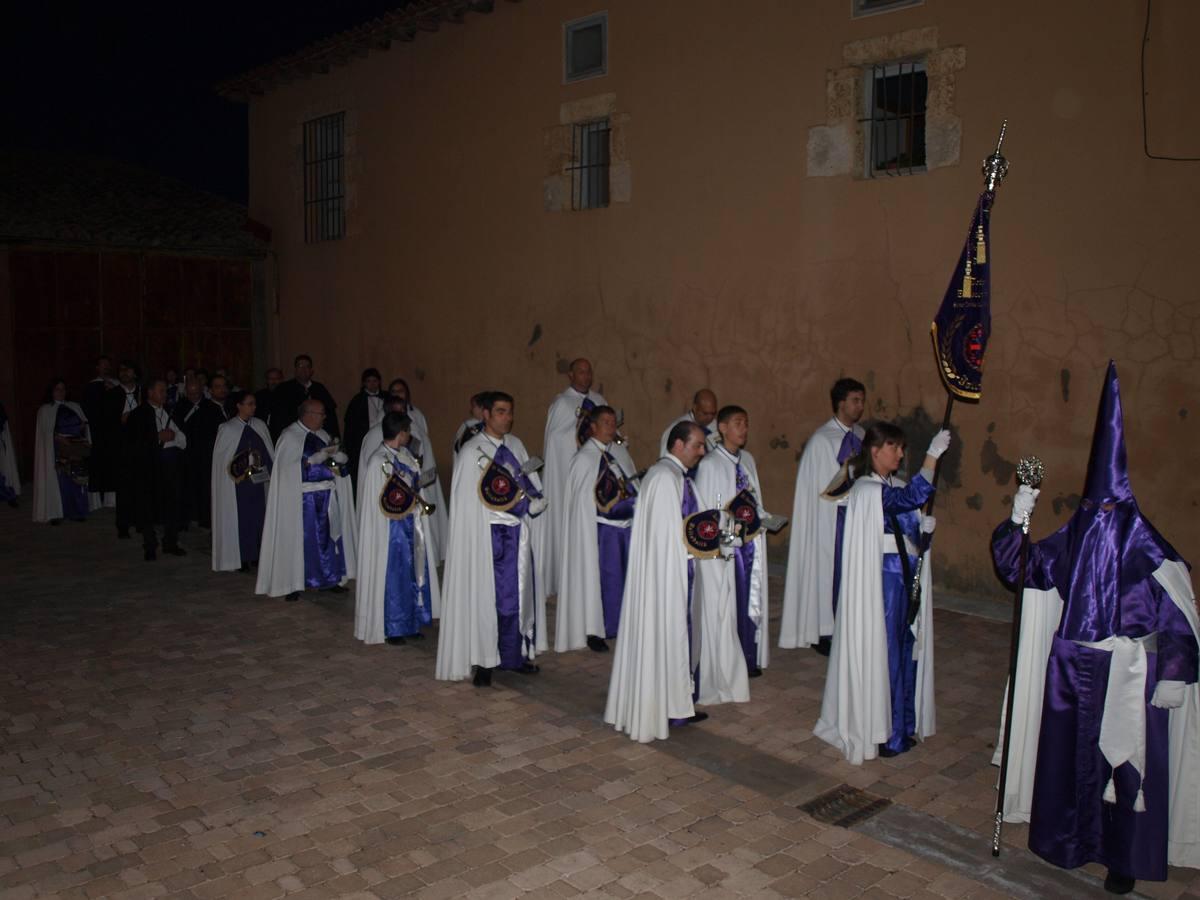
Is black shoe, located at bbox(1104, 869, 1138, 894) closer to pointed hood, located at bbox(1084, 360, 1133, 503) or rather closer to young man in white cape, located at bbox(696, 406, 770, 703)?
pointed hood, located at bbox(1084, 360, 1133, 503)

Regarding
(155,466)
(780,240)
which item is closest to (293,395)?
(155,466)

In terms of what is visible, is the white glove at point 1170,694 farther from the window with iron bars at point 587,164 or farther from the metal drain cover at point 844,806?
the window with iron bars at point 587,164

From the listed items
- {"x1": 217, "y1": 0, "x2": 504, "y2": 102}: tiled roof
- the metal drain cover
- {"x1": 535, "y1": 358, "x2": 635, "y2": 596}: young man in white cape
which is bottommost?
the metal drain cover

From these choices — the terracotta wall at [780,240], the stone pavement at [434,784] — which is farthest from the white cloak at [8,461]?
the stone pavement at [434,784]

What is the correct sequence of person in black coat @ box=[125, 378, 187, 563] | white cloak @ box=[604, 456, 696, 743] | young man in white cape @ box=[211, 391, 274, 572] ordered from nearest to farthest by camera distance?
1. white cloak @ box=[604, 456, 696, 743]
2. young man in white cape @ box=[211, 391, 274, 572]
3. person in black coat @ box=[125, 378, 187, 563]

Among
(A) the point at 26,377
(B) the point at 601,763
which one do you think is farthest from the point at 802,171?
(A) the point at 26,377

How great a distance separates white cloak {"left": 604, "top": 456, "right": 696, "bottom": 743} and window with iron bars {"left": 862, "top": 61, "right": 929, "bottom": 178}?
5.19 m

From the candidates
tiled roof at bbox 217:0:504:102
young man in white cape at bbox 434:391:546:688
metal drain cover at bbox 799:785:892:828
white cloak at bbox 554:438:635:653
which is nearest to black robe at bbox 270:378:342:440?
tiled roof at bbox 217:0:504:102

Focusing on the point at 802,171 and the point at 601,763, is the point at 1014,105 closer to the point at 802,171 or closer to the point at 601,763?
the point at 802,171

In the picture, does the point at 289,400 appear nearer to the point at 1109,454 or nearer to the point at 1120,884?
the point at 1109,454

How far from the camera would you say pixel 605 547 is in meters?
8.56

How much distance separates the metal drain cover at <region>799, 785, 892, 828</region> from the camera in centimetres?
550

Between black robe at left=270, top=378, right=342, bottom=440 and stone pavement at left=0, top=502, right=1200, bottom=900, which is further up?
black robe at left=270, top=378, right=342, bottom=440

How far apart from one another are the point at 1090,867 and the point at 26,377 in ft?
55.7
